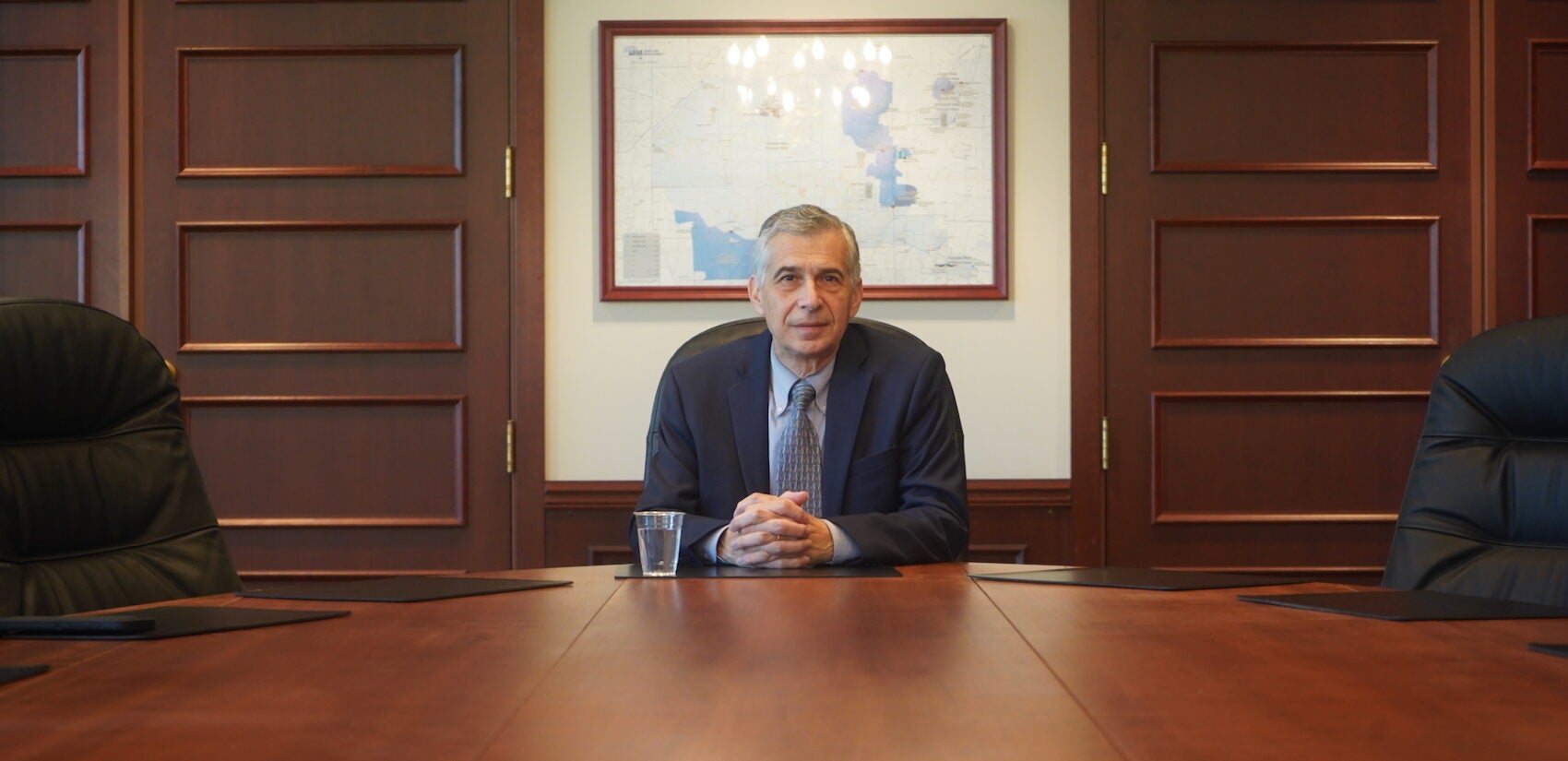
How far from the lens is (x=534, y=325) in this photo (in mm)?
3496

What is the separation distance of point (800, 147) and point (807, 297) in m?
1.04

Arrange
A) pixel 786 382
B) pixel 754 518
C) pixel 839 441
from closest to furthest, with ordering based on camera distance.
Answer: pixel 754 518
pixel 839 441
pixel 786 382

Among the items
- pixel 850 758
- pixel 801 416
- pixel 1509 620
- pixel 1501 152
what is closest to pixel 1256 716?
pixel 850 758

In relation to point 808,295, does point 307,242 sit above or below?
above

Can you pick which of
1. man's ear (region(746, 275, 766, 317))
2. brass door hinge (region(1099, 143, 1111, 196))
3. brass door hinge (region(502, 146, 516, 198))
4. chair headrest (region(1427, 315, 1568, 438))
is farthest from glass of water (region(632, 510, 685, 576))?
brass door hinge (region(1099, 143, 1111, 196))

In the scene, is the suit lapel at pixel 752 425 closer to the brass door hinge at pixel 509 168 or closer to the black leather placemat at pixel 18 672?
the brass door hinge at pixel 509 168

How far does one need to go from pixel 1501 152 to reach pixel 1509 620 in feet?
8.15

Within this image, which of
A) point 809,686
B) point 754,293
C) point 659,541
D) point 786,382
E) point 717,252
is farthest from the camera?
point 717,252

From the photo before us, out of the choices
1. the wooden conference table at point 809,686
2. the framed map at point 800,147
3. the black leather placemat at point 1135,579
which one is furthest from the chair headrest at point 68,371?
the framed map at point 800,147

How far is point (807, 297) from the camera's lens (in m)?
2.54

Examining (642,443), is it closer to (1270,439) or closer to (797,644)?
(1270,439)

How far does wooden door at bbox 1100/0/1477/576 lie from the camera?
3506 mm

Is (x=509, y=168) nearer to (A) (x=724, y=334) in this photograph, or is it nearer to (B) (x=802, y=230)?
(A) (x=724, y=334)

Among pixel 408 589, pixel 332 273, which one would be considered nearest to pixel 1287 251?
pixel 332 273
